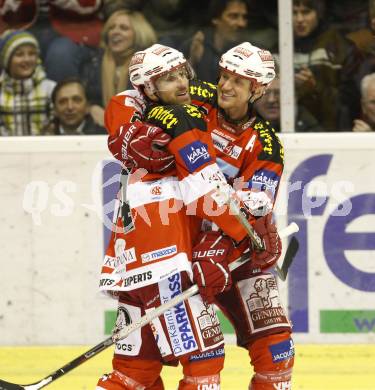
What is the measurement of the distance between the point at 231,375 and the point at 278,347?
1314 mm

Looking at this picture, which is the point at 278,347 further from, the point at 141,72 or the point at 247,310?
the point at 141,72

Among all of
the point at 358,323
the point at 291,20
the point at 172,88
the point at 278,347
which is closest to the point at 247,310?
the point at 278,347

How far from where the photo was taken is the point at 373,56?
7.16 metres

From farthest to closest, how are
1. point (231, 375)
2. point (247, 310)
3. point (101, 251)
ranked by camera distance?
→ point (101, 251), point (231, 375), point (247, 310)

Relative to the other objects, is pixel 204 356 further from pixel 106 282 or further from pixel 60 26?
pixel 60 26

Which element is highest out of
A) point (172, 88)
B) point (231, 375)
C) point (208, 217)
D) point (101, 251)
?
point (172, 88)

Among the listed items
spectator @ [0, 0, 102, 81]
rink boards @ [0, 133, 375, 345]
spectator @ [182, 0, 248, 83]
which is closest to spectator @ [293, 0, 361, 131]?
rink boards @ [0, 133, 375, 345]

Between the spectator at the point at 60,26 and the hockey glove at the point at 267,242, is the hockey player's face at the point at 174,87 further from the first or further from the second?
the spectator at the point at 60,26

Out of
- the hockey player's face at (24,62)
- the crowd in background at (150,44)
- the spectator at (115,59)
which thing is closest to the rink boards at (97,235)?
the crowd in background at (150,44)

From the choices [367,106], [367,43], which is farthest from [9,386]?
[367,43]

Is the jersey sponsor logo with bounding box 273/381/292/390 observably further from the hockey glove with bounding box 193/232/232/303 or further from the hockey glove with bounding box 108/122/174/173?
the hockey glove with bounding box 108/122/174/173

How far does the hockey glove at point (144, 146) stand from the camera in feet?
16.7

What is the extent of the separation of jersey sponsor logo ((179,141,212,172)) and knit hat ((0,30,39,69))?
264 cm

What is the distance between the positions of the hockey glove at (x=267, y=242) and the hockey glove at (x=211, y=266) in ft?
0.44
